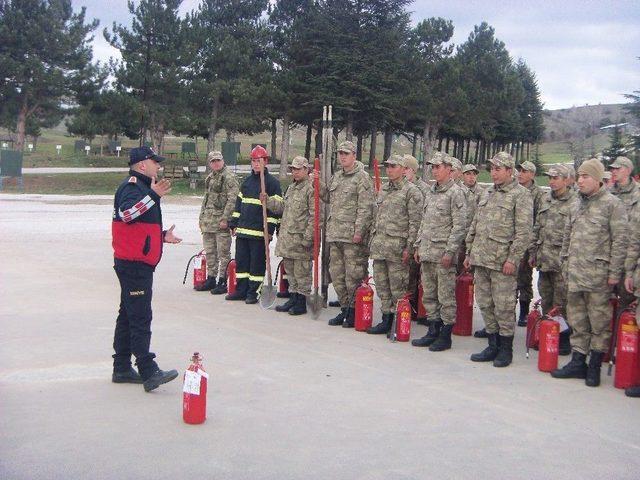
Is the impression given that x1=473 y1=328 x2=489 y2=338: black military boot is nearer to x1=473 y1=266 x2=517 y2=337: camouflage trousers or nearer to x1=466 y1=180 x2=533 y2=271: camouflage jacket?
x1=473 y1=266 x2=517 y2=337: camouflage trousers

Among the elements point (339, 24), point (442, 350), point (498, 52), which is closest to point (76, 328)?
point (442, 350)

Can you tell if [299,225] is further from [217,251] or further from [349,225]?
[217,251]

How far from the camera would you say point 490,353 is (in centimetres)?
799

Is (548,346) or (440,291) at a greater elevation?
(440,291)

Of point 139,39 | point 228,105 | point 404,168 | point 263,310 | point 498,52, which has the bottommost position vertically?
point 263,310

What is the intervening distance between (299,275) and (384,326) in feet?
5.27

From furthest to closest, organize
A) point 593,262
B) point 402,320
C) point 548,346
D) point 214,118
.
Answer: point 214,118
point 402,320
point 548,346
point 593,262

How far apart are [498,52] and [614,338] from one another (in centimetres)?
6538

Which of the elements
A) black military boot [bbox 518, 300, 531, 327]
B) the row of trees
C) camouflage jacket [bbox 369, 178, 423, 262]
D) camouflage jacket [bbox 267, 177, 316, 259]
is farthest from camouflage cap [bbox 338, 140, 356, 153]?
the row of trees

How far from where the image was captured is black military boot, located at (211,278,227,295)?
37.6 feet

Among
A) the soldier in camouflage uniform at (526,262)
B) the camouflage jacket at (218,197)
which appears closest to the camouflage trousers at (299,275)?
the camouflage jacket at (218,197)

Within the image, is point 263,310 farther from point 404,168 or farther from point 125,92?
point 125,92

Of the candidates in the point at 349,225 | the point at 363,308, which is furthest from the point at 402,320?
the point at 349,225

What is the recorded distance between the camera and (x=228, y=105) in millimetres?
41438
